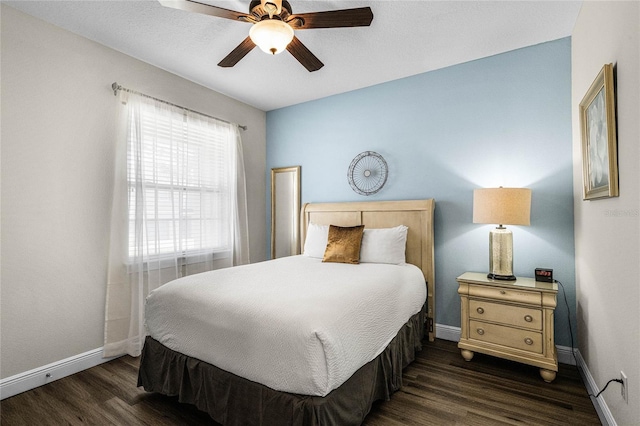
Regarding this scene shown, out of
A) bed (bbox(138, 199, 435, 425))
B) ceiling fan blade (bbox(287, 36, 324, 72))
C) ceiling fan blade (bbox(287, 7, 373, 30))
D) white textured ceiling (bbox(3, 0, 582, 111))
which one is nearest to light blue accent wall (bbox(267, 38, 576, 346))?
white textured ceiling (bbox(3, 0, 582, 111))

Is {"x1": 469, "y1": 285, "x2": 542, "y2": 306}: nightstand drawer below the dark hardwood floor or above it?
above

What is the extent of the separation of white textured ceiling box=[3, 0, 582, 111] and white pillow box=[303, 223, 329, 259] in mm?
1674

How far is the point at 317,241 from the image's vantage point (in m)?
3.44

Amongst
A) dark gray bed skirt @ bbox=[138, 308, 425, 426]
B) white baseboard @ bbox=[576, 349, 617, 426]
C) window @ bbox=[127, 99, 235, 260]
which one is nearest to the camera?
dark gray bed skirt @ bbox=[138, 308, 425, 426]

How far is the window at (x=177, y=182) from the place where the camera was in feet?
9.61

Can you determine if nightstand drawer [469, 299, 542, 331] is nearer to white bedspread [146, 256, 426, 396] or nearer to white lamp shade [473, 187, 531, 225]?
white bedspread [146, 256, 426, 396]

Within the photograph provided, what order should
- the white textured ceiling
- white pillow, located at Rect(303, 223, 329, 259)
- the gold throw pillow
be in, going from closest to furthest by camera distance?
the white textured ceiling
the gold throw pillow
white pillow, located at Rect(303, 223, 329, 259)

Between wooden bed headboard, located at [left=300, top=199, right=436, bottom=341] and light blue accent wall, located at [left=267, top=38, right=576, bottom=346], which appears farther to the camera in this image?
wooden bed headboard, located at [left=300, top=199, right=436, bottom=341]

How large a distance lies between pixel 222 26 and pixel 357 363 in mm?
2608

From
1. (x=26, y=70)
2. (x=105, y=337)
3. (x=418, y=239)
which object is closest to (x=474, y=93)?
(x=418, y=239)

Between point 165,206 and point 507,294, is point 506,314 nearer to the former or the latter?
point 507,294

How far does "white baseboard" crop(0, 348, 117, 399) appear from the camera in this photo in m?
2.18

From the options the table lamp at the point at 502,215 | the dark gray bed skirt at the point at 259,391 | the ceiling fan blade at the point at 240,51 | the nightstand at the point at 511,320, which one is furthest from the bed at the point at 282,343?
the ceiling fan blade at the point at 240,51

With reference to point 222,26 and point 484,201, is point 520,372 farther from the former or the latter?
point 222,26
